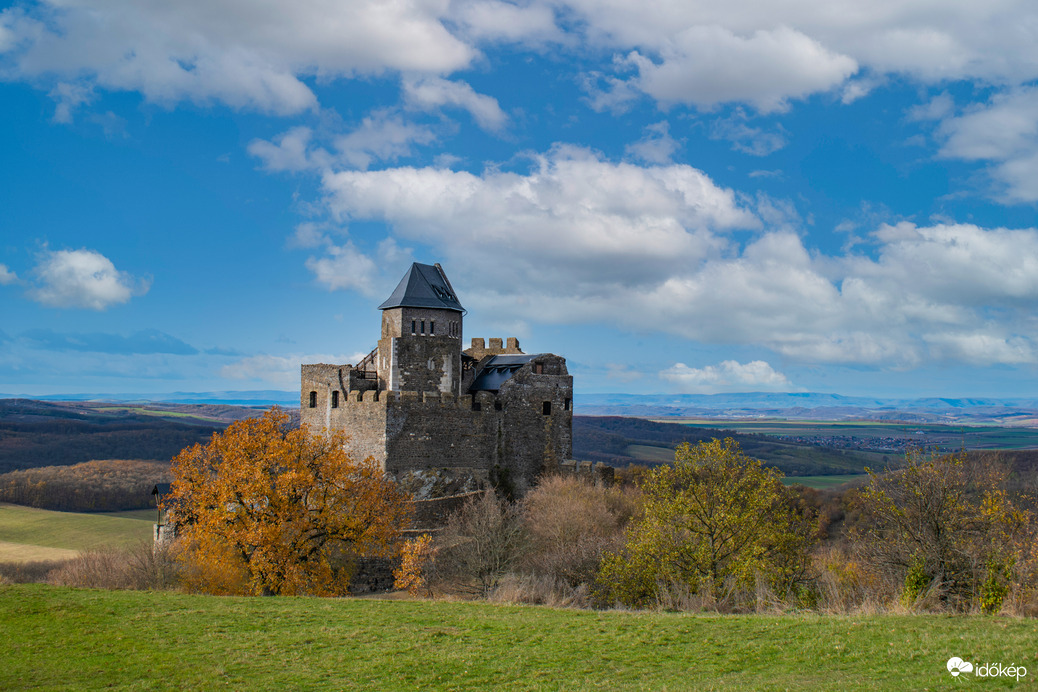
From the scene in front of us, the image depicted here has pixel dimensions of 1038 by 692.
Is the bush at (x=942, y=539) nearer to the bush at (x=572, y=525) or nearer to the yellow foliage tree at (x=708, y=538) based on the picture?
the yellow foliage tree at (x=708, y=538)

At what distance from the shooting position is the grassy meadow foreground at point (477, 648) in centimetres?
1483

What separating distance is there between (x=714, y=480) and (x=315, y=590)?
1548cm

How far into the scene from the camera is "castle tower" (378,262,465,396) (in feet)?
144

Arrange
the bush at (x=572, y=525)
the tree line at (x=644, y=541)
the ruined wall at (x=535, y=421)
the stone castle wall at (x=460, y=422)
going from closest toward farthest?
the tree line at (x=644, y=541) → the bush at (x=572, y=525) → the stone castle wall at (x=460, y=422) → the ruined wall at (x=535, y=421)

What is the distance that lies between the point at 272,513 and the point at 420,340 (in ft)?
51.9

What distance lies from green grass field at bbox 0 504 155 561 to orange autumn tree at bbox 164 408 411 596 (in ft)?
165

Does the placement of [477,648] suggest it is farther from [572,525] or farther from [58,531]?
[58,531]

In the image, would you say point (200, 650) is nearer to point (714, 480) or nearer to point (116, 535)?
point (714, 480)

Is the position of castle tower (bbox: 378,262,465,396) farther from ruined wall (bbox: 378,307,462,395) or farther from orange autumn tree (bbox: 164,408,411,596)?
orange autumn tree (bbox: 164,408,411,596)

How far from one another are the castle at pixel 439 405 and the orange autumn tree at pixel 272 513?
8542mm

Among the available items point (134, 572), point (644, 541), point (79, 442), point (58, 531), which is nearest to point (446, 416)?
point (134, 572)

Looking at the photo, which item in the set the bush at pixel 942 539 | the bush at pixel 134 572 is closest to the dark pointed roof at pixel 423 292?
the bush at pixel 134 572

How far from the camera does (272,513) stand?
1211 inches
